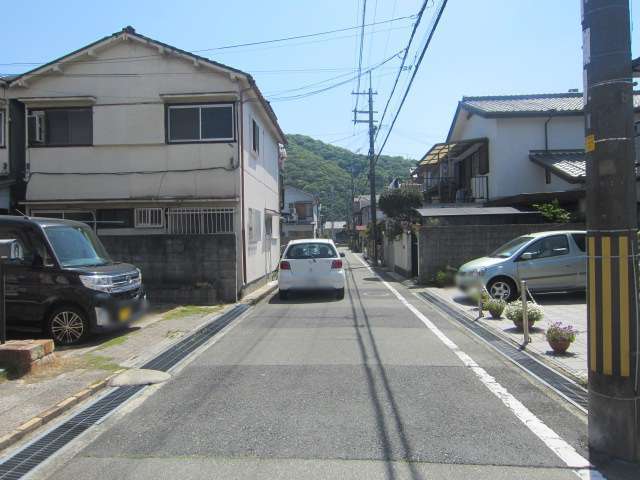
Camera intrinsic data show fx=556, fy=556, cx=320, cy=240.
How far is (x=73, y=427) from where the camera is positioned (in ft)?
16.5

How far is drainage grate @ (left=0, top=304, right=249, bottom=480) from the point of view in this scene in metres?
4.18

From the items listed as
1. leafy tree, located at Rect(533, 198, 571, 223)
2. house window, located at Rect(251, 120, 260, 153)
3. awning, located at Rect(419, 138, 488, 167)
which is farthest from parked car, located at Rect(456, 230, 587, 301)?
awning, located at Rect(419, 138, 488, 167)

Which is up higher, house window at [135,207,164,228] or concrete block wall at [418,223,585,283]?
house window at [135,207,164,228]

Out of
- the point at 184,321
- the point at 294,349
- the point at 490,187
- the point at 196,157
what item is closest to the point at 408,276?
the point at 490,187

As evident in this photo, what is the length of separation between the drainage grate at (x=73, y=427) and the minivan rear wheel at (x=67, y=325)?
4.90ft

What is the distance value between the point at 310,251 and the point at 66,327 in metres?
6.86

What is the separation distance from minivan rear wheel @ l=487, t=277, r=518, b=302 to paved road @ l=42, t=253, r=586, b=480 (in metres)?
5.01

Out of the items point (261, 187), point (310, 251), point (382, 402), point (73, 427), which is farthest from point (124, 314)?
point (261, 187)

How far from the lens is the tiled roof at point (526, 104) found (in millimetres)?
22594

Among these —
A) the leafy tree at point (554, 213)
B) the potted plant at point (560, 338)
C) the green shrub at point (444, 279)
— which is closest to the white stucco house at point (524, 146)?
the leafy tree at point (554, 213)

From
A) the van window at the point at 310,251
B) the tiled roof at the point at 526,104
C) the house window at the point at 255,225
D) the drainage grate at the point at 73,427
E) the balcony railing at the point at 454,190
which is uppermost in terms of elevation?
the tiled roof at the point at 526,104

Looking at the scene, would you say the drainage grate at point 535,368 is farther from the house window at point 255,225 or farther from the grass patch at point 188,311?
the house window at point 255,225

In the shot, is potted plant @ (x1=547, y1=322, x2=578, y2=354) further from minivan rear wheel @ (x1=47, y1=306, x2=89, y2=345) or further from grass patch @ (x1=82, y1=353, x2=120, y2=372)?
minivan rear wheel @ (x1=47, y1=306, x2=89, y2=345)

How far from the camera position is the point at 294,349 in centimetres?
805
